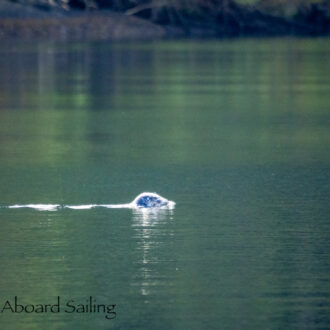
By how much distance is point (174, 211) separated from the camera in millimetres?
13500

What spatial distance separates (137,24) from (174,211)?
2251 inches

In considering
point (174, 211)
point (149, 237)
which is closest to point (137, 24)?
point (174, 211)

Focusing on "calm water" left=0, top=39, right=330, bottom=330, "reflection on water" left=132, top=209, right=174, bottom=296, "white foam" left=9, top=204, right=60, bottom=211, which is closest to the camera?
"calm water" left=0, top=39, right=330, bottom=330

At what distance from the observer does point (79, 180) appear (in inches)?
615

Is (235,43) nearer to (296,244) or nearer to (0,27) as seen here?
(0,27)

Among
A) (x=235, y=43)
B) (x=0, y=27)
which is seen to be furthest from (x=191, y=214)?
(x=0, y=27)

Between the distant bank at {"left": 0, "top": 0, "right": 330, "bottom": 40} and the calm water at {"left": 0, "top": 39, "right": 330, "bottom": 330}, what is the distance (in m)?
35.0

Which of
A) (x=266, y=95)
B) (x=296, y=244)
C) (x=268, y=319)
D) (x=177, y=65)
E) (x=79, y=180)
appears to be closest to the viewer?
(x=268, y=319)

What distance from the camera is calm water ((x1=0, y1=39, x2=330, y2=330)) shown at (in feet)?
32.9

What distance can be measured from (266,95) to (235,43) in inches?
1194

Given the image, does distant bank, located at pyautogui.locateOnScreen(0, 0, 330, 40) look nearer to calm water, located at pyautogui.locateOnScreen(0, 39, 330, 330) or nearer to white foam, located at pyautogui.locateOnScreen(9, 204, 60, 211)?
calm water, located at pyautogui.locateOnScreen(0, 39, 330, 330)

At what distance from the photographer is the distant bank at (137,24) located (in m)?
64.9

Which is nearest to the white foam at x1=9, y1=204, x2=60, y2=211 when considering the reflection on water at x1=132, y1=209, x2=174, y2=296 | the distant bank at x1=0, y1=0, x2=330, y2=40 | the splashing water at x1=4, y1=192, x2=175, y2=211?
the splashing water at x1=4, y1=192, x2=175, y2=211

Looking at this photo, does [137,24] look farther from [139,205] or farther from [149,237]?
[149,237]
